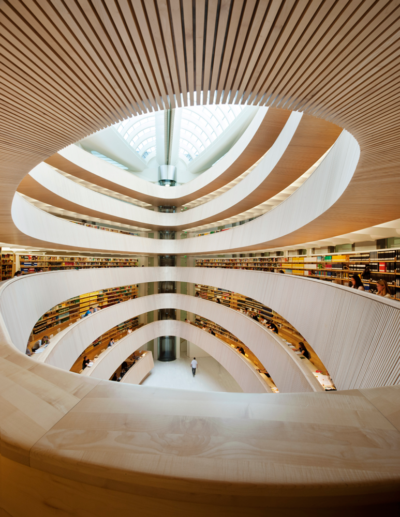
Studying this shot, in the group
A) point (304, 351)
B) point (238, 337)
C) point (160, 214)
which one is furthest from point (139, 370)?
point (304, 351)

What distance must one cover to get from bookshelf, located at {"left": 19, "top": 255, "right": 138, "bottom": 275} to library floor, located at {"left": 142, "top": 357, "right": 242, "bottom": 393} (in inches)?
290

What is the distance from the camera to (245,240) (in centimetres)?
971

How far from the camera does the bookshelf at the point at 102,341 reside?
428 inches

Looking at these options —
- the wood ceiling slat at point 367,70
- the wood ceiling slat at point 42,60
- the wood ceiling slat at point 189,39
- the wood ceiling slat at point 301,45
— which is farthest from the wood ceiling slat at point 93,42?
the wood ceiling slat at point 367,70

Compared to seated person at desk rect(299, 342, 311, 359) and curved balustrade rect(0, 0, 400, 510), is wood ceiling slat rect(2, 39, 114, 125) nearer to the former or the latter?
curved balustrade rect(0, 0, 400, 510)

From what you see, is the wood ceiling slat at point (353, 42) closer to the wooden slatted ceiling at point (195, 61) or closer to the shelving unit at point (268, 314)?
the wooden slatted ceiling at point (195, 61)

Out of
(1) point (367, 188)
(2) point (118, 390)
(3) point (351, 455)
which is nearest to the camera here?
(3) point (351, 455)

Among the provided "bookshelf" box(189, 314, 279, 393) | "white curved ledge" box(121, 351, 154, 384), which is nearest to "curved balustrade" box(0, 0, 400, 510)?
"bookshelf" box(189, 314, 279, 393)

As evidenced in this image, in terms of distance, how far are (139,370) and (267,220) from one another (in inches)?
450

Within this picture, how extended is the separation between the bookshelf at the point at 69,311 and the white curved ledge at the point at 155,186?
601 cm

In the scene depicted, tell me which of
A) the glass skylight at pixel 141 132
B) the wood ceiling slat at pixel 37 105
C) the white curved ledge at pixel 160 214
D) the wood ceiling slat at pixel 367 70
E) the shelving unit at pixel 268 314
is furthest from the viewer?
the glass skylight at pixel 141 132

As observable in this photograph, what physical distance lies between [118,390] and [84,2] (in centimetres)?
245

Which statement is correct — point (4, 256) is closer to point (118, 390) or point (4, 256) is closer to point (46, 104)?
point (46, 104)

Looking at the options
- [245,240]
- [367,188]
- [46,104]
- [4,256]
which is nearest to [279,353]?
[245,240]
